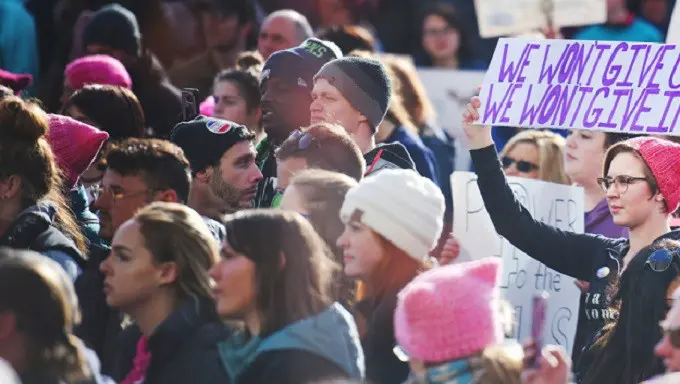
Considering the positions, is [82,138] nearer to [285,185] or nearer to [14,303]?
[285,185]

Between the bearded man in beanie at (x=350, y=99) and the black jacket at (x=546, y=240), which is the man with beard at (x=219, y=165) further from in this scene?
the black jacket at (x=546, y=240)

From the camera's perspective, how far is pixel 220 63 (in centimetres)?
1108

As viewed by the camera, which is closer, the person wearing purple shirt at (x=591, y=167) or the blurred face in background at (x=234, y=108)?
the person wearing purple shirt at (x=591, y=167)

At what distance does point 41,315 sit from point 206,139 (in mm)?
2437

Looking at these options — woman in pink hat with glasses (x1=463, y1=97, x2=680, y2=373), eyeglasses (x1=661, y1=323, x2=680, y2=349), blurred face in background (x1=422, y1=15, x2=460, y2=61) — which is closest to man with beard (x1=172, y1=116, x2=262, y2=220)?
woman in pink hat with glasses (x1=463, y1=97, x2=680, y2=373)

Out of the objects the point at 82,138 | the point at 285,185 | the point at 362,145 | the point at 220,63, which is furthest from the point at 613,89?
the point at 220,63

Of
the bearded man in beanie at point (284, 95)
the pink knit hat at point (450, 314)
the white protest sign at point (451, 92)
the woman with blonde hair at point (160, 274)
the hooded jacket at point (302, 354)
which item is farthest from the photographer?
the white protest sign at point (451, 92)

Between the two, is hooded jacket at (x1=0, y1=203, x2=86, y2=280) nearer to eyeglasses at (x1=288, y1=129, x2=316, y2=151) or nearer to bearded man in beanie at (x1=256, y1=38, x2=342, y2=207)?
eyeglasses at (x1=288, y1=129, x2=316, y2=151)

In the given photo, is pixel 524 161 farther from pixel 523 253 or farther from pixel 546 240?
pixel 546 240

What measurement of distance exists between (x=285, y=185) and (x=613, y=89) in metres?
1.52

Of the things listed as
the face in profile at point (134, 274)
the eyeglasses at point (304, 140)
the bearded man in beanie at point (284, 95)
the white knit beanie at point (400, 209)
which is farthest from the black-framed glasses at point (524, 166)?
the face in profile at point (134, 274)

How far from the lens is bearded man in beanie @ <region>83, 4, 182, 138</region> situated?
962 centimetres

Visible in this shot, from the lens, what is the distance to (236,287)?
5.30 meters

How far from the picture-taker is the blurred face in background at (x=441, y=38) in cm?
1252
